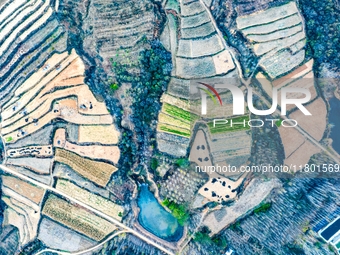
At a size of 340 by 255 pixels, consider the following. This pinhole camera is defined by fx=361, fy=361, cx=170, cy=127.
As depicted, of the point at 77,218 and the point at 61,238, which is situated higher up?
the point at 77,218

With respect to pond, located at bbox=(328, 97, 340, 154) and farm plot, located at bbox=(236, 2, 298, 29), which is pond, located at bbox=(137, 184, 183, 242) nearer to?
pond, located at bbox=(328, 97, 340, 154)

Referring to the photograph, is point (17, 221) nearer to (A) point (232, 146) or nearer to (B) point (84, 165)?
(B) point (84, 165)

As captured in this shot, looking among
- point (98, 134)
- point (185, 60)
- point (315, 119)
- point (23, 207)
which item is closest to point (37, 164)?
point (23, 207)

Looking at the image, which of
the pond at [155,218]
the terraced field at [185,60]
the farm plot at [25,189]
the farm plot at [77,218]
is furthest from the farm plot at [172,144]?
the farm plot at [25,189]

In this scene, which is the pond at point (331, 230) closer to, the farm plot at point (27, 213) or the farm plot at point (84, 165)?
the farm plot at point (84, 165)

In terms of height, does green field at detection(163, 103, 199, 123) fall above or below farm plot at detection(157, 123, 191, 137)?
above

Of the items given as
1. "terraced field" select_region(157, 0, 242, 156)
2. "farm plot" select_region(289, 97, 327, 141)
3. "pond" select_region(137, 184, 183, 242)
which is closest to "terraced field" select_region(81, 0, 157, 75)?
"terraced field" select_region(157, 0, 242, 156)

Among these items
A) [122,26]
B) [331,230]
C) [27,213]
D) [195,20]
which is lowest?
[331,230]
